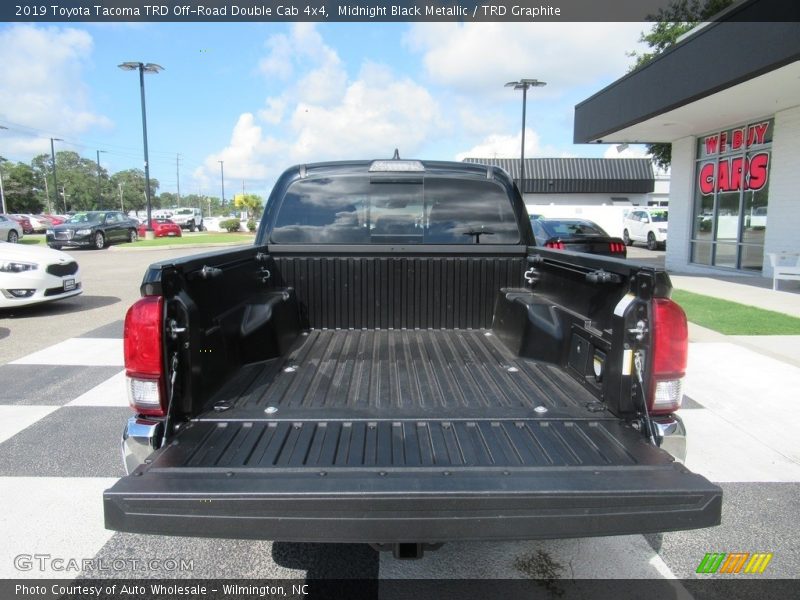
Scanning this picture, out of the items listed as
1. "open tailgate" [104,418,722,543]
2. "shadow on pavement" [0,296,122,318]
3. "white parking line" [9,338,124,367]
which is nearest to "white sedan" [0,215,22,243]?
"shadow on pavement" [0,296,122,318]

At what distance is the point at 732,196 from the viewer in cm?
1487

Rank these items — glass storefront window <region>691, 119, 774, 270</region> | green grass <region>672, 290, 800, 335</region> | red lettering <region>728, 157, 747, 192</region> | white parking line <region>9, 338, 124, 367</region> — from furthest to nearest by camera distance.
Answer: red lettering <region>728, 157, 747, 192</region>
glass storefront window <region>691, 119, 774, 270</region>
green grass <region>672, 290, 800, 335</region>
white parking line <region>9, 338, 124, 367</region>

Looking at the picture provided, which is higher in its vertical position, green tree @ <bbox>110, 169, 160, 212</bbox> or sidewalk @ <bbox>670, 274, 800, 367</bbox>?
green tree @ <bbox>110, 169, 160, 212</bbox>

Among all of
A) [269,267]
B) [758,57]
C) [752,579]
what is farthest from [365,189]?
[758,57]

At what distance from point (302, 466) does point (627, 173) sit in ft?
147

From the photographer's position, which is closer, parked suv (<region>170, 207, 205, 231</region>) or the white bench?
the white bench

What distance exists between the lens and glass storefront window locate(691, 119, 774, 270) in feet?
45.3

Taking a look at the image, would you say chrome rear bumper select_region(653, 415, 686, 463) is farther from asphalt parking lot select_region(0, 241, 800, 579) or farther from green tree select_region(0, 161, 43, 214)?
green tree select_region(0, 161, 43, 214)

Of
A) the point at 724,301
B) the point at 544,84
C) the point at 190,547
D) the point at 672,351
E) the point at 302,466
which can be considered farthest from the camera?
the point at 544,84

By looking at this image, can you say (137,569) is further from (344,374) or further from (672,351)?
(672,351)

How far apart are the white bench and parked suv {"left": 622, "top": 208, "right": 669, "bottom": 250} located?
1350cm

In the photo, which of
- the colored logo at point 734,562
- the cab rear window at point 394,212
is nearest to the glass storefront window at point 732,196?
the cab rear window at point 394,212

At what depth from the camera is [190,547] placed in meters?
3.04

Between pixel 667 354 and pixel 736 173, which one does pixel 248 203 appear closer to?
pixel 736 173
